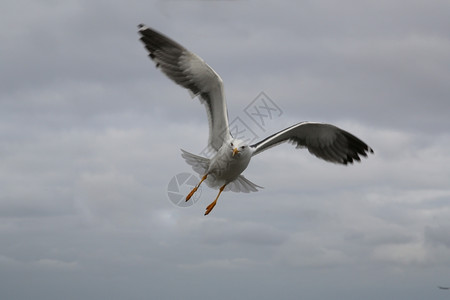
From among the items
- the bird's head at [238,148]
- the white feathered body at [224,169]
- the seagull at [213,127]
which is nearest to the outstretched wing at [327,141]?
the seagull at [213,127]

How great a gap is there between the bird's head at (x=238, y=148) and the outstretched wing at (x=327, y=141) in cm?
165

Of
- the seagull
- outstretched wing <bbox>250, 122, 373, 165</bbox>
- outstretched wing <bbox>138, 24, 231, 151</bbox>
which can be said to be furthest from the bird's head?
outstretched wing <bbox>250, 122, 373, 165</bbox>

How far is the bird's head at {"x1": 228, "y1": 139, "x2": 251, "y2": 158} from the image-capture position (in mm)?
13297

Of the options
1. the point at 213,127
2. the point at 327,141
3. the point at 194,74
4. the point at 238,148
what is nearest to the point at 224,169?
the point at 238,148

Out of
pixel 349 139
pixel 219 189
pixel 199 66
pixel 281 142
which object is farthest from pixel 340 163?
pixel 199 66

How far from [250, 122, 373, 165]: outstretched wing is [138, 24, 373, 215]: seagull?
31 mm

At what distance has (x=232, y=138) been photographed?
554 inches

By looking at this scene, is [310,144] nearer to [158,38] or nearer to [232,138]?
[232,138]

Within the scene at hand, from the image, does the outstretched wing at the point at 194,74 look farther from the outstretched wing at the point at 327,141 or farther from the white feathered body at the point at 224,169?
the outstretched wing at the point at 327,141

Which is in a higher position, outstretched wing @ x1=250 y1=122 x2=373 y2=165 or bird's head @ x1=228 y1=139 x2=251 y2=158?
outstretched wing @ x1=250 y1=122 x2=373 y2=165

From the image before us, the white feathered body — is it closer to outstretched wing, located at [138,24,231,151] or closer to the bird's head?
the bird's head

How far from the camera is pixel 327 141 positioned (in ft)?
54.0

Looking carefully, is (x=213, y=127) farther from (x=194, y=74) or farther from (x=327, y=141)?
(x=327, y=141)

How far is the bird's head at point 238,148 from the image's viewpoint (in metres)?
13.3
